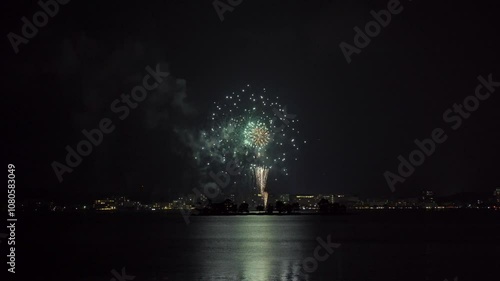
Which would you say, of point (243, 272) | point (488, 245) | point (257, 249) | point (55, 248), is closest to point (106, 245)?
point (55, 248)

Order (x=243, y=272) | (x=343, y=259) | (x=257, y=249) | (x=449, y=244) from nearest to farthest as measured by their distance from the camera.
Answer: (x=243, y=272), (x=343, y=259), (x=257, y=249), (x=449, y=244)

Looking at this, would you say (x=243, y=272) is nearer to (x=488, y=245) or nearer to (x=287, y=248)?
(x=287, y=248)

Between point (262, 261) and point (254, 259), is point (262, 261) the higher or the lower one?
the lower one

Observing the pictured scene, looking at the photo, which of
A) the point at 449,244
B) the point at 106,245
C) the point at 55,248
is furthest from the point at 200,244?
the point at 449,244

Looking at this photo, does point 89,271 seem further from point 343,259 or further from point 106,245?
point 106,245

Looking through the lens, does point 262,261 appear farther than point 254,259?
No

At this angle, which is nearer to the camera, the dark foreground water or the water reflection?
the water reflection

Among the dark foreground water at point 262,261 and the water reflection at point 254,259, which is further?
the dark foreground water at point 262,261

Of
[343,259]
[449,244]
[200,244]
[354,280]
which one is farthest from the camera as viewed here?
[200,244]

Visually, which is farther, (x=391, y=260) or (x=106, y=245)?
(x=106, y=245)
